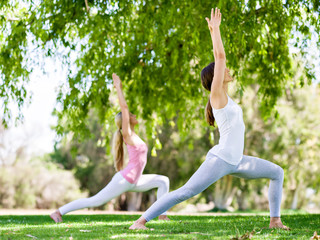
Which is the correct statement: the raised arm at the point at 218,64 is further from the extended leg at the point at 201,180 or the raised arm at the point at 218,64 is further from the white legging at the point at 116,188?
the white legging at the point at 116,188

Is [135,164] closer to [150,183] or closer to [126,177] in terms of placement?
[126,177]

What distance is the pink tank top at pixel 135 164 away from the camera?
19.4 feet

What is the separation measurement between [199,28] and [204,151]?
13190mm

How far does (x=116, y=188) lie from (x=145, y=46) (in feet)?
18.9

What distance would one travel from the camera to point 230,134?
4.33m

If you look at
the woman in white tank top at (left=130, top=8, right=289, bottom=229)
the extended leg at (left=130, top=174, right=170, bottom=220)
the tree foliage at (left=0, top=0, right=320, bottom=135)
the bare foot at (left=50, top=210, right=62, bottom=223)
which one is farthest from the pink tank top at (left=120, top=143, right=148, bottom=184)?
the tree foliage at (left=0, top=0, right=320, bottom=135)

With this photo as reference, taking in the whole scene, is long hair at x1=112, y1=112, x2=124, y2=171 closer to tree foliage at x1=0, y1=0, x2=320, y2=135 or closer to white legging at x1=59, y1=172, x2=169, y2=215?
white legging at x1=59, y1=172, x2=169, y2=215

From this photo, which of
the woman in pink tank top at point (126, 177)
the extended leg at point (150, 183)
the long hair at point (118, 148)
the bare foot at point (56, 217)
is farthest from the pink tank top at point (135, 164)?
the bare foot at point (56, 217)

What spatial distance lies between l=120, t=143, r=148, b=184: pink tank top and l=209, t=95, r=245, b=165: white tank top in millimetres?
1851

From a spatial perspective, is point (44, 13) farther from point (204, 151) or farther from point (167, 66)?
point (204, 151)

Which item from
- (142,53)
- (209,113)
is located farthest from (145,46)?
(209,113)

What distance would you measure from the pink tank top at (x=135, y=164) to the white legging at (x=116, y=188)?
0.07m

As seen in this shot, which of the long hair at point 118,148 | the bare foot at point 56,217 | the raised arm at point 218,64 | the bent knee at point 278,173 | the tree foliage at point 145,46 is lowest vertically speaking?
the bare foot at point 56,217

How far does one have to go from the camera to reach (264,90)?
10672 mm
